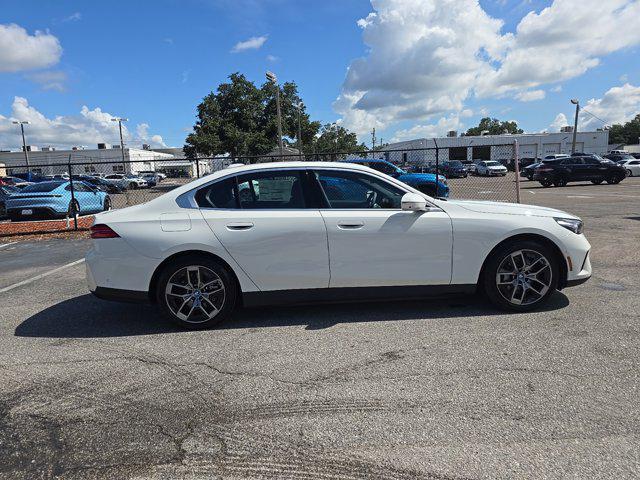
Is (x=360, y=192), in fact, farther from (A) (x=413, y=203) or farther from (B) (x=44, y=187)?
(B) (x=44, y=187)

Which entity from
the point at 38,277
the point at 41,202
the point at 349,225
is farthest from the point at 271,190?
the point at 41,202

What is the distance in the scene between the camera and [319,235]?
4422 mm

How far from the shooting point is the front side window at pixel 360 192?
4.62 meters

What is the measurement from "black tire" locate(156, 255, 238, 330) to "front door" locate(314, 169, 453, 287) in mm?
1007

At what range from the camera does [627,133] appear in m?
138

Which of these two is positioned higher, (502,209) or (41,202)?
(41,202)

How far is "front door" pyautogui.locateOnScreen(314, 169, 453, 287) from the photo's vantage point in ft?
14.6

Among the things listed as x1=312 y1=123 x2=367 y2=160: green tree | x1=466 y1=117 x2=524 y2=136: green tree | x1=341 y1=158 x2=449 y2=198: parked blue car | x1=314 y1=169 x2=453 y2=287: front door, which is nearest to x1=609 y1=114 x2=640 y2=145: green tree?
x1=466 y1=117 x2=524 y2=136: green tree

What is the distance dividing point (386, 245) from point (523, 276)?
1441 mm

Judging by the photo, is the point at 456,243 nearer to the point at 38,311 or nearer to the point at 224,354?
the point at 224,354

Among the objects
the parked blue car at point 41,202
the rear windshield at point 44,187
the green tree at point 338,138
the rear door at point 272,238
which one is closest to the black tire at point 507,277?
the rear door at point 272,238

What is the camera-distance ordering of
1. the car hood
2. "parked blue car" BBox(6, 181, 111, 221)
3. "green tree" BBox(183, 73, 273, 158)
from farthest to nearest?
"green tree" BBox(183, 73, 273, 158)
"parked blue car" BBox(6, 181, 111, 221)
the car hood

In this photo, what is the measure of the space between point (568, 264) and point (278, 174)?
3021mm

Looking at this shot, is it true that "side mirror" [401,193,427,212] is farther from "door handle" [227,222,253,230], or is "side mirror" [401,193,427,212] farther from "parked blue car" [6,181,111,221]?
"parked blue car" [6,181,111,221]
